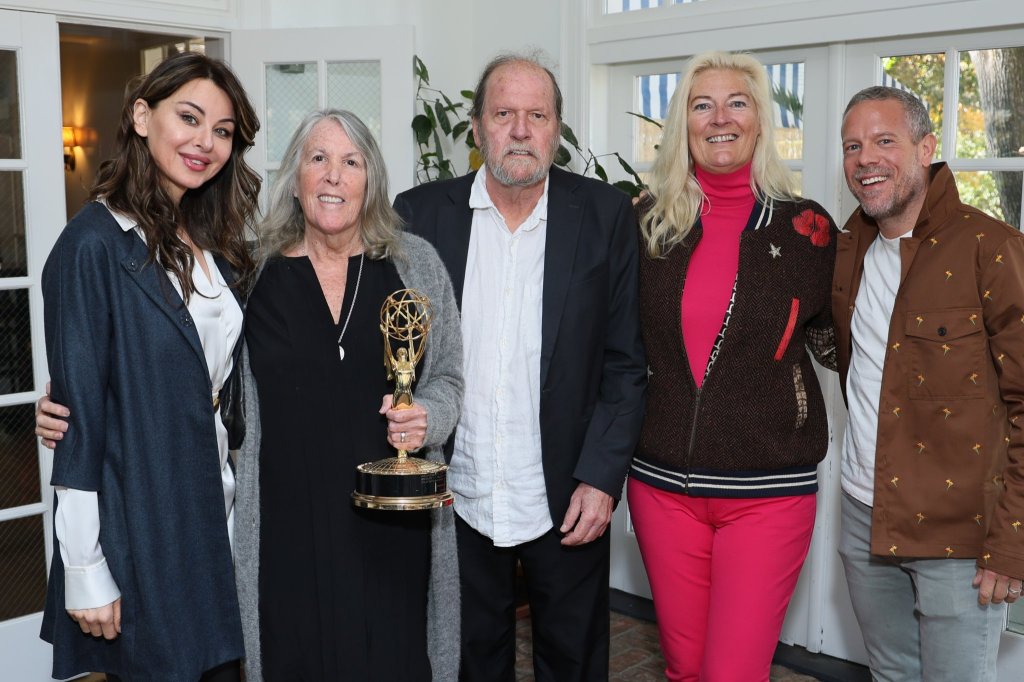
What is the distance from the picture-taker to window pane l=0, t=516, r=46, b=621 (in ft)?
11.6

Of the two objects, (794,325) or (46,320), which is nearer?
(46,320)

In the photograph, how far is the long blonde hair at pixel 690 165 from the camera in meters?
2.45

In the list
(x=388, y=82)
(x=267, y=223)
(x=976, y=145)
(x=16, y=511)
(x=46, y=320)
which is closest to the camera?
(x=46, y=320)

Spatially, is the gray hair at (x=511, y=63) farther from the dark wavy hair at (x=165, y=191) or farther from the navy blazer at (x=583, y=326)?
the dark wavy hair at (x=165, y=191)

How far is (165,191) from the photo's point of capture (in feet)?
6.63

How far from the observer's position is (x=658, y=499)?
2.45m

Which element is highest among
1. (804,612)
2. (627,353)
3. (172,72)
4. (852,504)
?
(172,72)

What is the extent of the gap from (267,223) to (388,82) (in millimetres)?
1838

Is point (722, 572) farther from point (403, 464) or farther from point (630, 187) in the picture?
point (630, 187)

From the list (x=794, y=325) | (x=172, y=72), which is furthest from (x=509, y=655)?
(x=172, y=72)

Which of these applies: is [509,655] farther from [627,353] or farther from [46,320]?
[46,320]

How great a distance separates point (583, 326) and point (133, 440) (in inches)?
41.7

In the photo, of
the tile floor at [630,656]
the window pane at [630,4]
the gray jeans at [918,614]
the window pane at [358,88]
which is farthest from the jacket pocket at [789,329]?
the window pane at [358,88]

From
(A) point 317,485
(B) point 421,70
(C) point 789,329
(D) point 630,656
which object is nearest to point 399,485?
(A) point 317,485
